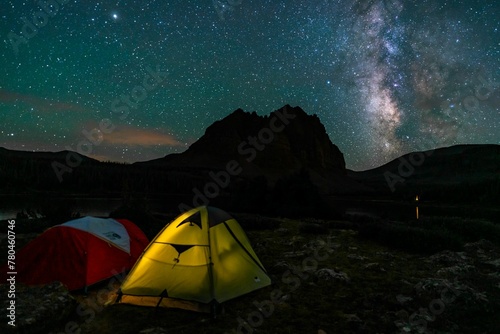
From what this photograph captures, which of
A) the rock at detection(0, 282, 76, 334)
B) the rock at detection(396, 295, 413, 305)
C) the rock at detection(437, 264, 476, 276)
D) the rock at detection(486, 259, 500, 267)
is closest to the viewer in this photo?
the rock at detection(0, 282, 76, 334)

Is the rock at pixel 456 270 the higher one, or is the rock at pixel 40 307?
the rock at pixel 40 307

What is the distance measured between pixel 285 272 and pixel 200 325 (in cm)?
429

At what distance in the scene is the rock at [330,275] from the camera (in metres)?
9.34

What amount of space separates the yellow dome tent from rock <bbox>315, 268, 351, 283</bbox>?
1859mm

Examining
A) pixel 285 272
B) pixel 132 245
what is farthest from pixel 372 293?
pixel 132 245

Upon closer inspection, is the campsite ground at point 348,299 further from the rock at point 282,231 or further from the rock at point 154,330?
the rock at point 282,231

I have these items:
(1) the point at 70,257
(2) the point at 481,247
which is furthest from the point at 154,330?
(2) the point at 481,247

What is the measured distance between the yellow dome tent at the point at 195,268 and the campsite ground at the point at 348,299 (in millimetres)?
309

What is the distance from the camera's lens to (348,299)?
312 inches

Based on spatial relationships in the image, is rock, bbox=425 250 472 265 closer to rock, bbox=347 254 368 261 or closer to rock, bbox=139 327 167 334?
rock, bbox=347 254 368 261

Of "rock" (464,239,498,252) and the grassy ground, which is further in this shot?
"rock" (464,239,498,252)

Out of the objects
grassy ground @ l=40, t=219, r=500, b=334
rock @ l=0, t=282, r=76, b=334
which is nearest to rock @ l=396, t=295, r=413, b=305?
grassy ground @ l=40, t=219, r=500, b=334

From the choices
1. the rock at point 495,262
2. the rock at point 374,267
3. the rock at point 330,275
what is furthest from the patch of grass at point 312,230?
the rock at point 495,262

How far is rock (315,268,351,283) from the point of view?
9336 millimetres
